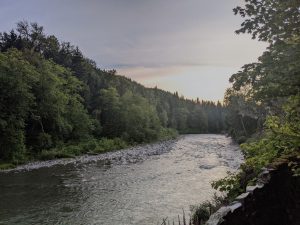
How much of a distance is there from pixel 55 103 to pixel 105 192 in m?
35.0

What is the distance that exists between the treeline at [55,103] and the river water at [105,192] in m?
10.8

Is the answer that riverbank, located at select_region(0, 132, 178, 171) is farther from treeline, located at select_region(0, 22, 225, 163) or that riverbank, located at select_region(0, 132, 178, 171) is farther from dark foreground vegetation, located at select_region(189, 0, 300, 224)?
dark foreground vegetation, located at select_region(189, 0, 300, 224)

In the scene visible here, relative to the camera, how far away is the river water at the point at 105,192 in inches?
735

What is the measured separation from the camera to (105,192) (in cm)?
2448

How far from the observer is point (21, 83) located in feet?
152

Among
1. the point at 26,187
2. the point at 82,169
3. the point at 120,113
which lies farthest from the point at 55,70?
the point at 26,187

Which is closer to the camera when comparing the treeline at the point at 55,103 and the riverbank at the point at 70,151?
the riverbank at the point at 70,151

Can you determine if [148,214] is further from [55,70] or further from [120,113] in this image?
[120,113]

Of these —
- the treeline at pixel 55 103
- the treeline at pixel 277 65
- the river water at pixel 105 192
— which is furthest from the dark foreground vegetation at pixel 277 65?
the treeline at pixel 55 103

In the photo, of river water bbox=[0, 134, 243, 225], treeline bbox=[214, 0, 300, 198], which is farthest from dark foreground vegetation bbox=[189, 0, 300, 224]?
river water bbox=[0, 134, 243, 225]

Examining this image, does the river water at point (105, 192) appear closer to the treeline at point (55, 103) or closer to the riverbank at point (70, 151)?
the riverbank at point (70, 151)

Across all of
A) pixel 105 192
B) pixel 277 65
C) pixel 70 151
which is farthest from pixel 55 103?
pixel 277 65

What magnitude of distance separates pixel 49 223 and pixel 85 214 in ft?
6.67

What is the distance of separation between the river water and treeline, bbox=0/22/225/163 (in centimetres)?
1079
